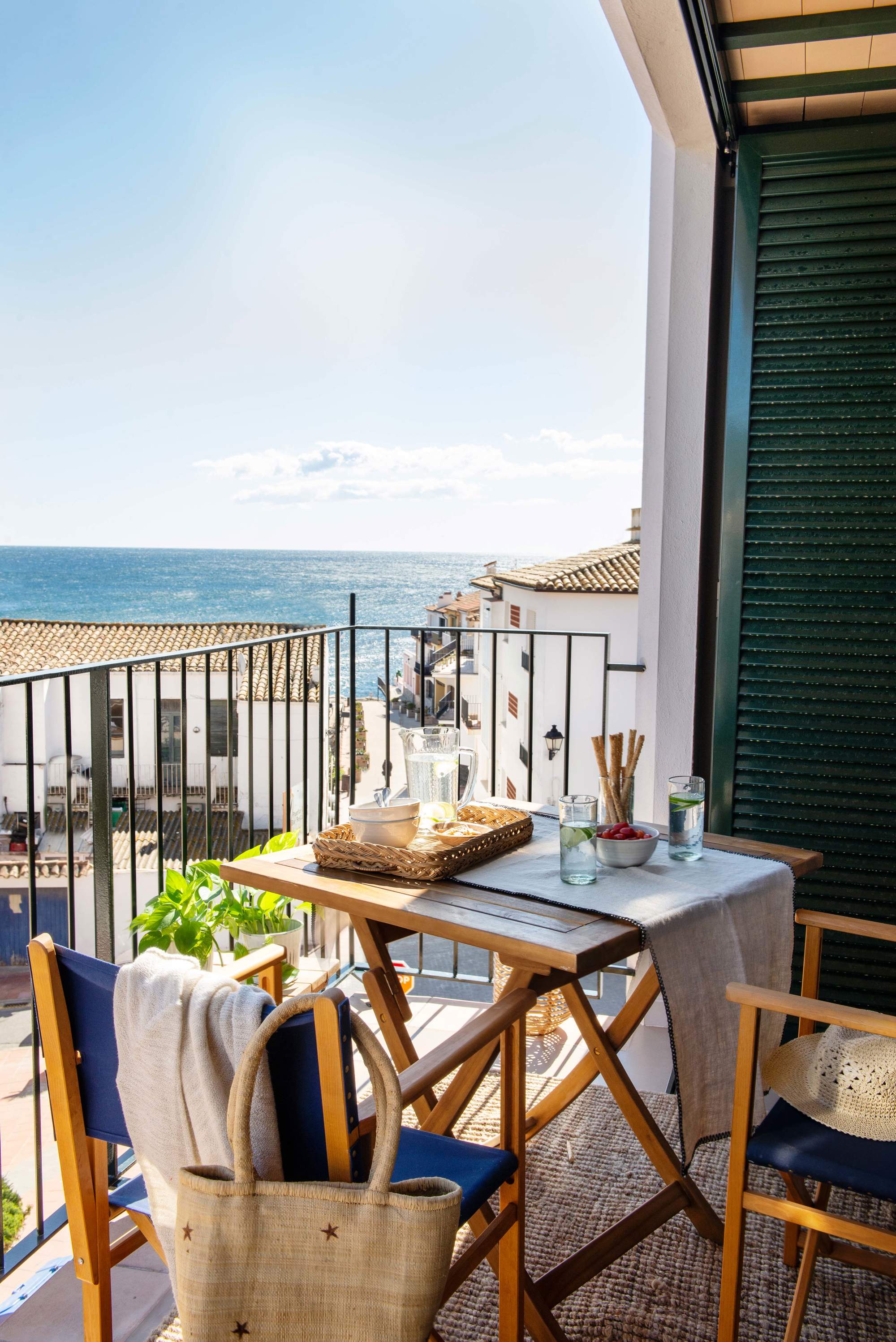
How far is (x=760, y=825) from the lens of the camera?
2.43 metres

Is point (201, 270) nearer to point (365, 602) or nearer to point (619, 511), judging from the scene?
point (365, 602)

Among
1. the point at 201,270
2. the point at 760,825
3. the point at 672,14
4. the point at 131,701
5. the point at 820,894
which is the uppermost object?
the point at 201,270

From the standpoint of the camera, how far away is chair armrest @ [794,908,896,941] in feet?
5.53

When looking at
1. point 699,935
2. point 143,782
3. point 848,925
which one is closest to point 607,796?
point 699,935

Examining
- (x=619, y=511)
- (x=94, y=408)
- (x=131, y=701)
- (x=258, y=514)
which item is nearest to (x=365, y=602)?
(x=258, y=514)

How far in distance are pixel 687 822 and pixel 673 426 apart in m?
1.28

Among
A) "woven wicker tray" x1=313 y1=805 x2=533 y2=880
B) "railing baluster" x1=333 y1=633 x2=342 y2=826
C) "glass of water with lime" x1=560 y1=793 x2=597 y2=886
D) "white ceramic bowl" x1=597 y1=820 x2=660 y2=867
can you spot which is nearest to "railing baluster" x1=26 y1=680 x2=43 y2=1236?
"woven wicker tray" x1=313 y1=805 x2=533 y2=880

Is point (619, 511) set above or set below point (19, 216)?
below

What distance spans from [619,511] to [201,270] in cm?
1902

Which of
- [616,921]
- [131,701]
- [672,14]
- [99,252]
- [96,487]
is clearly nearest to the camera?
[616,921]

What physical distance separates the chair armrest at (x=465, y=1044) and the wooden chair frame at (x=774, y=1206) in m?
0.31

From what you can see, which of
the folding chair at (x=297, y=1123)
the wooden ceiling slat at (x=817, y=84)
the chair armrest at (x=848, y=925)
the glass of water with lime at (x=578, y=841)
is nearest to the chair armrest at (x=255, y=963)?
the folding chair at (x=297, y=1123)

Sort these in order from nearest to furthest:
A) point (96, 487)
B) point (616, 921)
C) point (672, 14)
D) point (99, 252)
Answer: point (616, 921)
point (672, 14)
point (99, 252)
point (96, 487)

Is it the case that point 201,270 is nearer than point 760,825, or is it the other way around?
point 760,825
